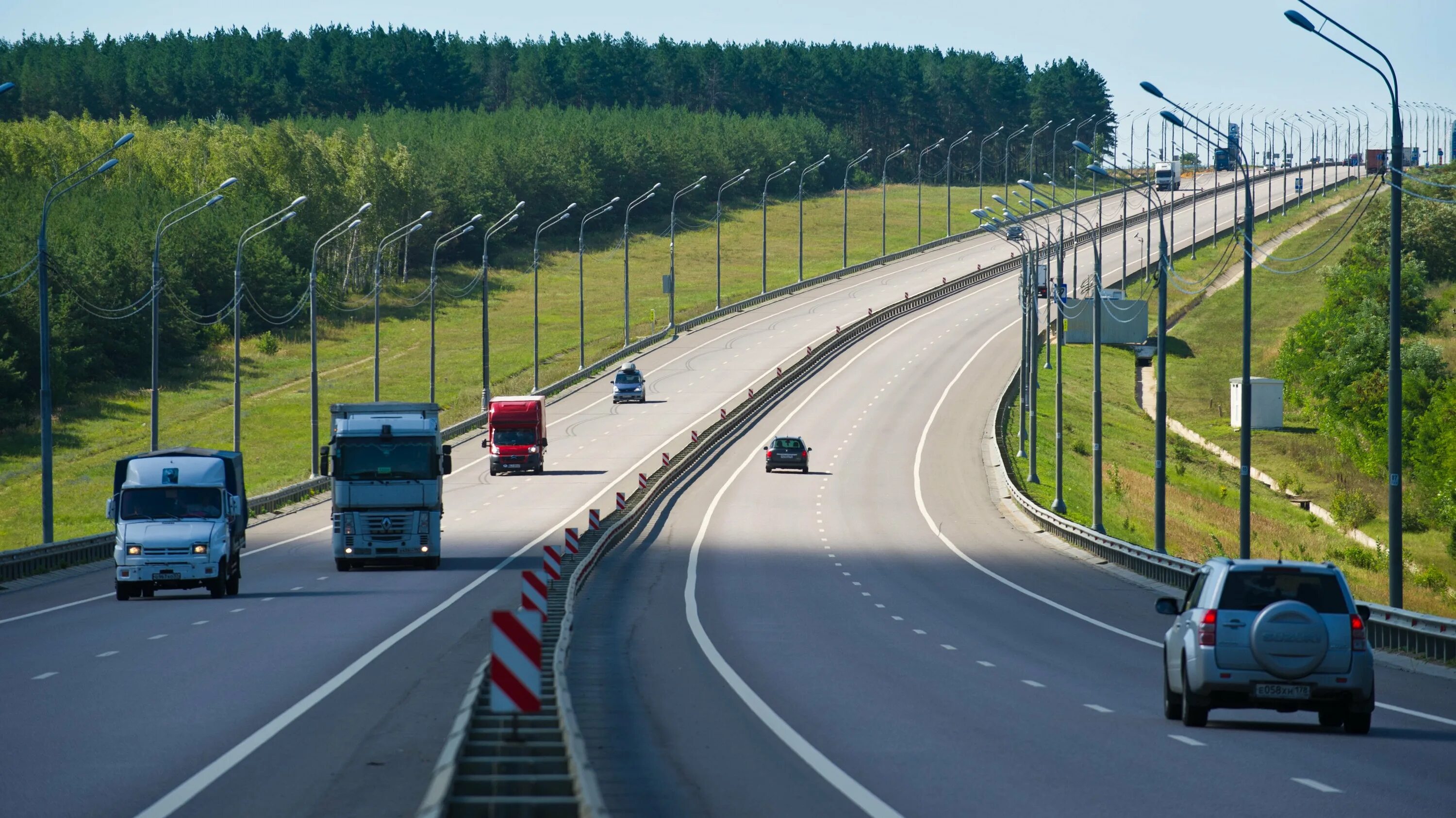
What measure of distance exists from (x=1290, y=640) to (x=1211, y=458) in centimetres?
7362

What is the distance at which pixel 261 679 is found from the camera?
18.9 meters

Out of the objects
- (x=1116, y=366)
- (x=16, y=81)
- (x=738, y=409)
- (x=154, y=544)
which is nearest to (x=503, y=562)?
(x=154, y=544)

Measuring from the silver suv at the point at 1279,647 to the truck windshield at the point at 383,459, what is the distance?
23.8m

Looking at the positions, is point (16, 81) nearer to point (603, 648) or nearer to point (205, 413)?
point (205, 413)

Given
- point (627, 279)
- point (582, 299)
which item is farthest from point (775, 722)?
point (627, 279)

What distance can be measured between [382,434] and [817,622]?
13.2 metres

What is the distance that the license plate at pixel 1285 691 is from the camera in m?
15.4

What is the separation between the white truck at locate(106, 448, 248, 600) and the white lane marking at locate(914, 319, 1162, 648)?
622 inches

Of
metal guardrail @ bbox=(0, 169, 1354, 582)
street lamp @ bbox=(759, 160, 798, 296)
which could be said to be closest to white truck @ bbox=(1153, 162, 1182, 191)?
metal guardrail @ bbox=(0, 169, 1354, 582)

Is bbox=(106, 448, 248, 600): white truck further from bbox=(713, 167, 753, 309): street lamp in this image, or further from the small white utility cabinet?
the small white utility cabinet

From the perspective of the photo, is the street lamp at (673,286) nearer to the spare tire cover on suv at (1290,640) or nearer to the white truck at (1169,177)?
the white truck at (1169,177)

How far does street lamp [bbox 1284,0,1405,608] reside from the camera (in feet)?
82.0

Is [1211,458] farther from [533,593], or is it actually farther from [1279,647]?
[1279,647]

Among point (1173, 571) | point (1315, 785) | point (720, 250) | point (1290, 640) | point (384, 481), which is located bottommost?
point (1173, 571)
